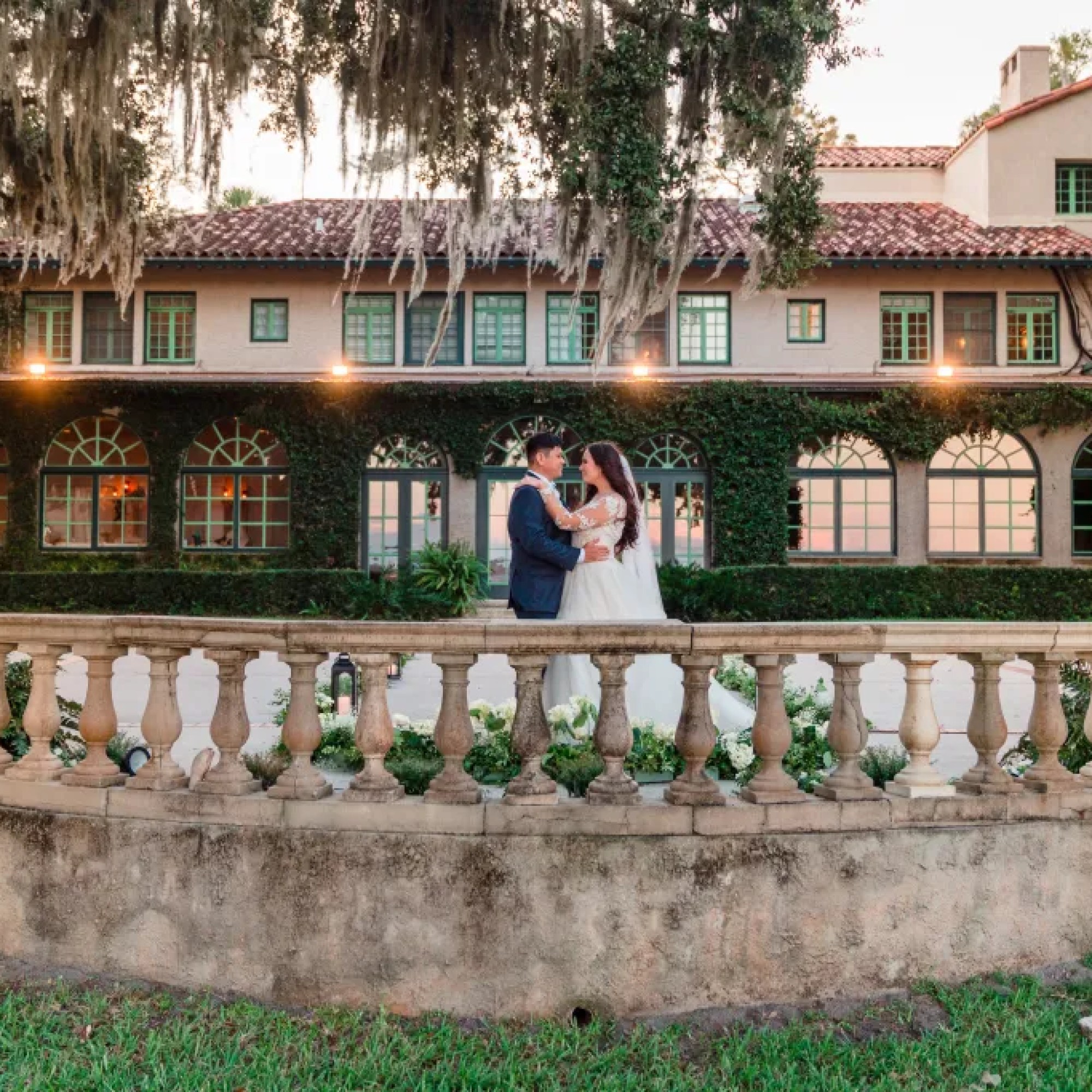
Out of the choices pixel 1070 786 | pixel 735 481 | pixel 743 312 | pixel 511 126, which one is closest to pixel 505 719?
pixel 1070 786

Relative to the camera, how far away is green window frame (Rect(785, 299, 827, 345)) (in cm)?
2411

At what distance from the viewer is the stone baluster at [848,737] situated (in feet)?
12.4

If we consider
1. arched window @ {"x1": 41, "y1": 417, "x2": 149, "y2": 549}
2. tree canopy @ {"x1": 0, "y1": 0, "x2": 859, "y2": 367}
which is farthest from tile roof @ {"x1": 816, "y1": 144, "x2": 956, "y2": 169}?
tree canopy @ {"x1": 0, "y1": 0, "x2": 859, "y2": 367}

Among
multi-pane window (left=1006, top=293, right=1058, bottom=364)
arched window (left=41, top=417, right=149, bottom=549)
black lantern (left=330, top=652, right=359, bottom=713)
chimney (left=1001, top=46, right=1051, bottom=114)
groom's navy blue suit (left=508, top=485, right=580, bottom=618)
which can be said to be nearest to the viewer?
groom's navy blue suit (left=508, top=485, right=580, bottom=618)

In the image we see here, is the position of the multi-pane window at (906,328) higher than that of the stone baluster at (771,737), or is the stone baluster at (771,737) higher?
the multi-pane window at (906,328)

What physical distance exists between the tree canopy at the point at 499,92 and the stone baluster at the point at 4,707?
5.25 metres

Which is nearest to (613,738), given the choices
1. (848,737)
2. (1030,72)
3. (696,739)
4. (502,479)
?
(696,739)

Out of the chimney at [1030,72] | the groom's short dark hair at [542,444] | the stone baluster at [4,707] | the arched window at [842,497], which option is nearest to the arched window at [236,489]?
the arched window at [842,497]

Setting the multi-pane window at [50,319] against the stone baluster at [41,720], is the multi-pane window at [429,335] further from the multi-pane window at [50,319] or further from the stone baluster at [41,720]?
the stone baluster at [41,720]

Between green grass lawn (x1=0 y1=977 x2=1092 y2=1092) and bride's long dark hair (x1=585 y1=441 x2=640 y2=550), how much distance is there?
9.93 feet

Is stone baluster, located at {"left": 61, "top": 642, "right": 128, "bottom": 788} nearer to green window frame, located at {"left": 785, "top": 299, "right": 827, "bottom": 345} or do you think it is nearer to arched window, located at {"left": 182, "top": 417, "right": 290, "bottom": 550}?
arched window, located at {"left": 182, "top": 417, "right": 290, "bottom": 550}

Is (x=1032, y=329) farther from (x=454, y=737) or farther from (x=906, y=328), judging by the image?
(x=454, y=737)

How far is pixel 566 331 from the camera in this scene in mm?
24188

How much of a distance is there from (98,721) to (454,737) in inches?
52.3
